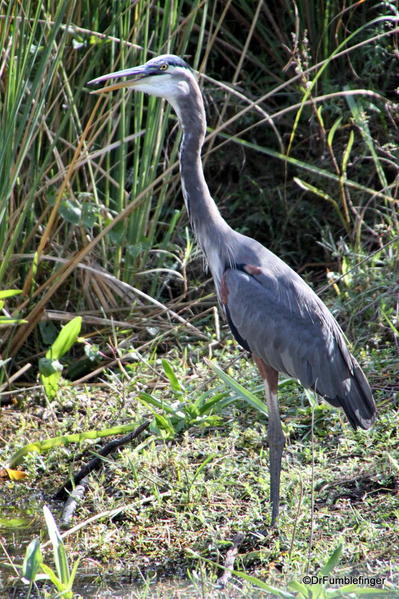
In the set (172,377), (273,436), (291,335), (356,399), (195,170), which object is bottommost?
(172,377)

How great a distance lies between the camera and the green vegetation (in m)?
3.20

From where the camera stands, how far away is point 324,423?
4.02 meters

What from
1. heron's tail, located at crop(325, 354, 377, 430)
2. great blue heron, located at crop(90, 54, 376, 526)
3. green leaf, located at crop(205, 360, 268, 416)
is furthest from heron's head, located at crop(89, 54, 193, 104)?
heron's tail, located at crop(325, 354, 377, 430)

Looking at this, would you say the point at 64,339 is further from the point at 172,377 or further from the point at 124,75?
the point at 124,75

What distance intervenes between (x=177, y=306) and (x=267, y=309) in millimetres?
1347

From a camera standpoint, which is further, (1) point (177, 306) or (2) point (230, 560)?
(1) point (177, 306)

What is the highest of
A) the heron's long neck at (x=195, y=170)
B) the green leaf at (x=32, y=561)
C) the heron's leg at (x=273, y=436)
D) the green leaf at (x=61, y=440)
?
the heron's long neck at (x=195, y=170)

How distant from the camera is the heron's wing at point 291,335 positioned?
3621mm

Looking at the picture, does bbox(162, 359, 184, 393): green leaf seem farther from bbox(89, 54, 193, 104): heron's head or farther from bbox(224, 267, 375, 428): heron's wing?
bbox(89, 54, 193, 104): heron's head

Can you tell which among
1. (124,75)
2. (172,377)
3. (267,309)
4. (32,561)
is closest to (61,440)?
(172,377)

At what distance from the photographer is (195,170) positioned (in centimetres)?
373

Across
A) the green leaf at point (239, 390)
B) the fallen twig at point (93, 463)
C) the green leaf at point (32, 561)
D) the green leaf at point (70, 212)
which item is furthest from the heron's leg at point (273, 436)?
the green leaf at point (70, 212)

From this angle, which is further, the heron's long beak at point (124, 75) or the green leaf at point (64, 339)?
the green leaf at point (64, 339)

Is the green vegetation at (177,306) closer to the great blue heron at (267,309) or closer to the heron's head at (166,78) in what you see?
the great blue heron at (267,309)
